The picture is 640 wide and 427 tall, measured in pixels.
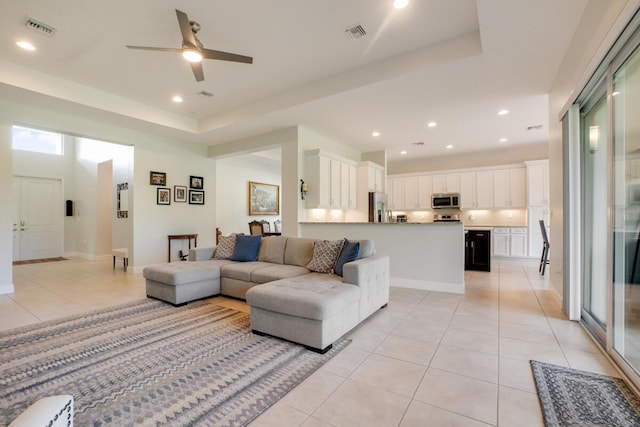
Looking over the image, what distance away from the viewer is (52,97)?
4156 mm

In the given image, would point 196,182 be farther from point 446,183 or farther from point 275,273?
point 446,183

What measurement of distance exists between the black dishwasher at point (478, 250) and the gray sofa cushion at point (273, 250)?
412cm

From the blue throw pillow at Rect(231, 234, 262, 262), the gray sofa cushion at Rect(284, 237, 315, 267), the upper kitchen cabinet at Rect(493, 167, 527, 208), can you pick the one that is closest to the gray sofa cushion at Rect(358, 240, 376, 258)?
the gray sofa cushion at Rect(284, 237, 315, 267)

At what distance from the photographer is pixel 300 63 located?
3791 millimetres

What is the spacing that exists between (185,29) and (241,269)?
2704 mm

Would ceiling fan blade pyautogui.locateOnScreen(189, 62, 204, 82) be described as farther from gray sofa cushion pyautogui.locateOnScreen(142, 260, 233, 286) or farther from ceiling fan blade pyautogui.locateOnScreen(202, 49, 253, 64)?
gray sofa cushion pyautogui.locateOnScreen(142, 260, 233, 286)

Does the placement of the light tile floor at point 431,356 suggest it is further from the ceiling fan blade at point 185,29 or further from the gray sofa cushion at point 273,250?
the ceiling fan blade at point 185,29

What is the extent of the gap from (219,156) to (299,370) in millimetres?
5792

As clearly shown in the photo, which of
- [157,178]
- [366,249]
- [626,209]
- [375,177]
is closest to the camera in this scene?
[626,209]

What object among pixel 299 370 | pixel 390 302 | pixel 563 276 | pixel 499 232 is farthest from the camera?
pixel 499 232

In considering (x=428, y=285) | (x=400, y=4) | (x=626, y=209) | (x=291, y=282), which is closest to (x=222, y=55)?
(x=400, y=4)

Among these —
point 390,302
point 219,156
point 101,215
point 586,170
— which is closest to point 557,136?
point 586,170

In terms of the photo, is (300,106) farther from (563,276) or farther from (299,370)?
(563,276)

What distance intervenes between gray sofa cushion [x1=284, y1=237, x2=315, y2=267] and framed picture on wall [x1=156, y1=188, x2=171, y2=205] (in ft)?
11.4
